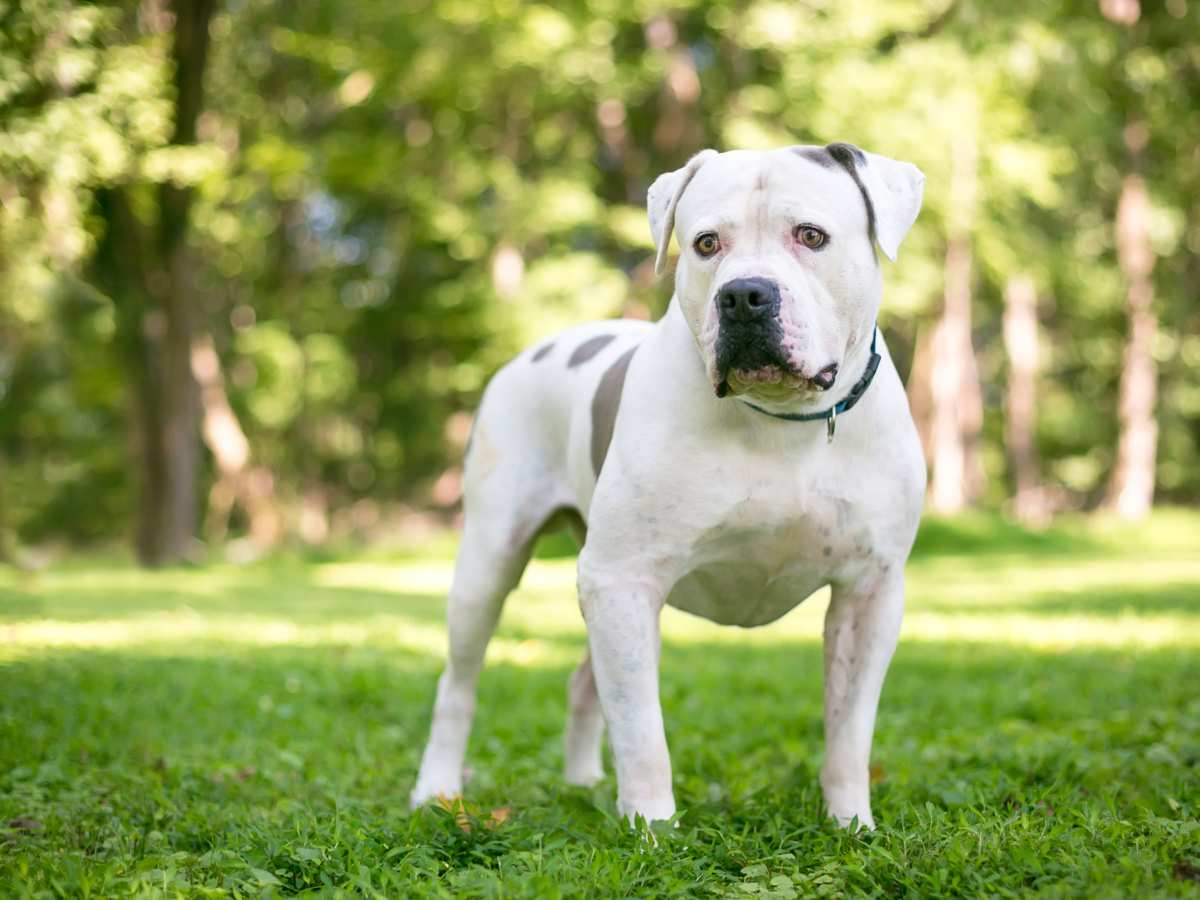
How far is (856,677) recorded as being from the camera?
12.3 feet

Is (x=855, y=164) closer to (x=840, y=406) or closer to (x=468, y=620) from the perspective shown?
(x=840, y=406)

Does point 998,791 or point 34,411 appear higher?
point 998,791

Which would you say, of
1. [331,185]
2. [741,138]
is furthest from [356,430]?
[741,138]

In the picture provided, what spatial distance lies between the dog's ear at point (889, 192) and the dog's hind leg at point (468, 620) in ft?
5.59

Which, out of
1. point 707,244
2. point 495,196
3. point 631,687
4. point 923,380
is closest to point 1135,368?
point 923,380

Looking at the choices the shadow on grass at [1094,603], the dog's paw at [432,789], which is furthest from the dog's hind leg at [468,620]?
the shadow on grass at [1094,603]

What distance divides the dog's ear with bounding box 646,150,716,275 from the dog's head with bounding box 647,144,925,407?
0.16ft

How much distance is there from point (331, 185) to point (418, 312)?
3.90 m

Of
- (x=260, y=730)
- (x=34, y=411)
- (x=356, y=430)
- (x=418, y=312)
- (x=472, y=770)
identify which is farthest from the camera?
(x=356, y=430)

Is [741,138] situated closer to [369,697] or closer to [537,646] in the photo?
[537,646]

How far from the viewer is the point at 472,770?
504cm

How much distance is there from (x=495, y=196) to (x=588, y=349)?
19.4 m

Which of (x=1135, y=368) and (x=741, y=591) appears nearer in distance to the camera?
(x=741, y=591)

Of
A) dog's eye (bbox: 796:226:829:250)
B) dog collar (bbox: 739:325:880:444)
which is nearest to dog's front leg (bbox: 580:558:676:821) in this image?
dog collar (bbox: 739:325:880:444)
